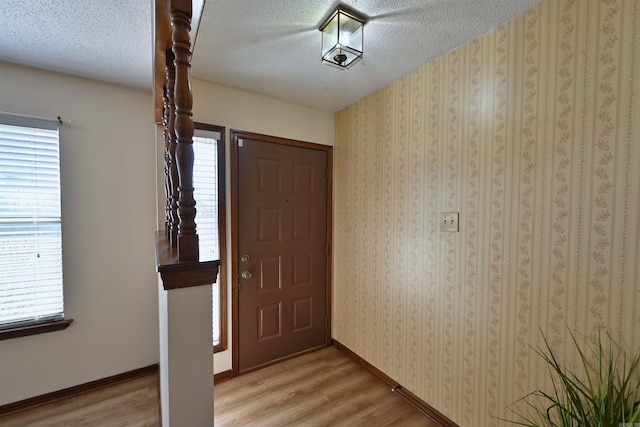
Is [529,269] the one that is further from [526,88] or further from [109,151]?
[109,151]

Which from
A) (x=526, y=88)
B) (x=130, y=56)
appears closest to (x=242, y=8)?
(x=130, y=56)

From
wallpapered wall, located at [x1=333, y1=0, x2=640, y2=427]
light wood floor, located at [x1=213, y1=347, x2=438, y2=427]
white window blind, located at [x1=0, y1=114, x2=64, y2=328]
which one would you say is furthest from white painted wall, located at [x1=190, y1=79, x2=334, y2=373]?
white window blind, located at [x1=0, y1=114, x2=64, y2=328]

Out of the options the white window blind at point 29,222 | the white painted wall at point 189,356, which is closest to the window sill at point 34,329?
the white window blind at point 29,222

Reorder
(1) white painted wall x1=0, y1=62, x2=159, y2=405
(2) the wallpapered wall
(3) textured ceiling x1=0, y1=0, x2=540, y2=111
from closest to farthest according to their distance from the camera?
(2) the wallpapered wall, (3) textured ceiling x1=0, y1=0, x2=540, y2=111, (1) white painted wall x1=0, y1=62, x2=159, y2=405

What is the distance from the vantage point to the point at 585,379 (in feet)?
3.82

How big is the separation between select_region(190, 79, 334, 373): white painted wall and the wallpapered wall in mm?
528

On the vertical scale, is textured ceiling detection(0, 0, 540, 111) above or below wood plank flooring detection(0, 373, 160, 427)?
above

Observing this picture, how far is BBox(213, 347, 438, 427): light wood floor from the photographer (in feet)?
5.68

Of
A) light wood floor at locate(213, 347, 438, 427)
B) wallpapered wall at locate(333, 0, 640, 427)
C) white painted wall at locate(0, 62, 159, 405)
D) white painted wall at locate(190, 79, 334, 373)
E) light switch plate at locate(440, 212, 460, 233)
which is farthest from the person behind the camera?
white painted wall at locate(190, 79, 334, 373)

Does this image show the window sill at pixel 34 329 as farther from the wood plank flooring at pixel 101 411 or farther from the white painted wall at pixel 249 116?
the white painted wall at pixel 249 116

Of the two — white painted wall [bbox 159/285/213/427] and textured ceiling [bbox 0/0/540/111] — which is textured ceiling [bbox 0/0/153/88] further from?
white painted wall [bbox 159/285/213/427]

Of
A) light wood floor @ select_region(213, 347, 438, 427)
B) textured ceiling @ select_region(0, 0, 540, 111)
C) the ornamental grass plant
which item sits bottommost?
light wood floor @ select_region(213, 347, 438, 427)

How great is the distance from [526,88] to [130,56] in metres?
2.31

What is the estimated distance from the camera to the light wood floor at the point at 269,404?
173 cm
